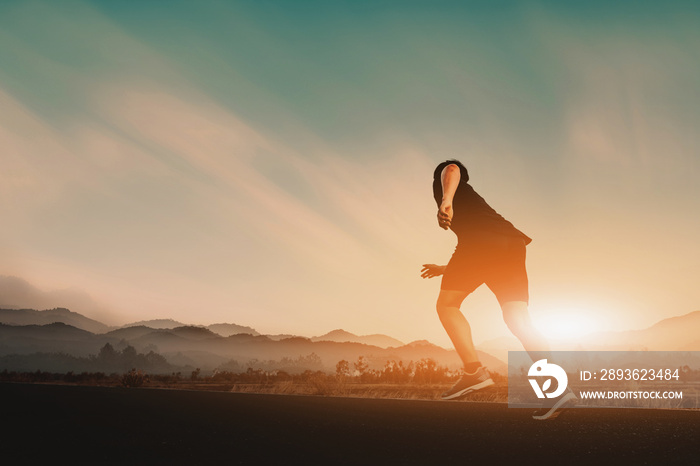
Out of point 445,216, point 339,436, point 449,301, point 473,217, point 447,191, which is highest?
point 447,191

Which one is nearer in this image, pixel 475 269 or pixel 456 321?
pixel 475 269

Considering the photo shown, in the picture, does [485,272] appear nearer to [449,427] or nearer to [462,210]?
[462,210]

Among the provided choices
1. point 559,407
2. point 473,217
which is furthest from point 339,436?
point 473,217

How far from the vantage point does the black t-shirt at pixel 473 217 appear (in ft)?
16.3

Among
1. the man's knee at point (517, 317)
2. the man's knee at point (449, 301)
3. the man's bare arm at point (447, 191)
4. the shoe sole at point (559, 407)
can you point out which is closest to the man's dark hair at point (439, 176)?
the man's bare arm at point (447, 191)

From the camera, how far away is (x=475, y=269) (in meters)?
4.94

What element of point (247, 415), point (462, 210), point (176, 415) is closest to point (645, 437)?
point (462, 210)

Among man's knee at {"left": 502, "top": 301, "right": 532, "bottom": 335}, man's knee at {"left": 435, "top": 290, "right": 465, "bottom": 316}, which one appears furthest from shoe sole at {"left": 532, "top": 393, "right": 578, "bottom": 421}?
man's knee at {"left": 435, "top": 290, "right": 465, "bottom": 316}

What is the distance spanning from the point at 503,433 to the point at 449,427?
1.55 feet

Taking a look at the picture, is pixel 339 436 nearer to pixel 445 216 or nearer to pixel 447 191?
pixel 445 216

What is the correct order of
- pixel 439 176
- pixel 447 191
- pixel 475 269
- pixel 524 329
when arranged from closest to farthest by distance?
pixel 524 329 < pixel 447 191 < pixel 475 269 < pixel 439 176

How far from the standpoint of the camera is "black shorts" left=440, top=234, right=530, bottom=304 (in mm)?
4789

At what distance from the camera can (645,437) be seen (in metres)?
3.71

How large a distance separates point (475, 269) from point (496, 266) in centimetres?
20
